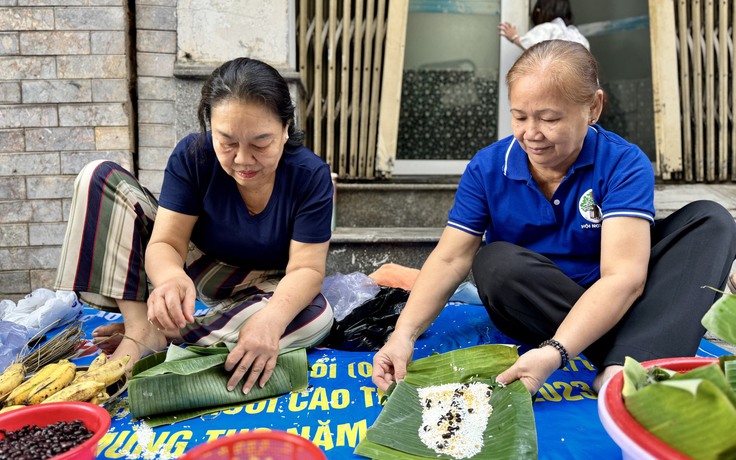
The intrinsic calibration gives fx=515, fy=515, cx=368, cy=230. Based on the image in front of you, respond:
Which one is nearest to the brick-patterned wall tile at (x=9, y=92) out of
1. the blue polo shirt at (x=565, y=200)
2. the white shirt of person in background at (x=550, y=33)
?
the blue polo shirt at (x=565, y=200)

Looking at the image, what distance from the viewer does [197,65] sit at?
3.01m

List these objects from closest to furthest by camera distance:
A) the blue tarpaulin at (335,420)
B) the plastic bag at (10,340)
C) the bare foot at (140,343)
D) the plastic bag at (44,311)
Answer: the blue tarpaulin at (335,420)
the bare foot at (140,343)
the plastic bag at (10,340)
the plastic bag at (44,311)

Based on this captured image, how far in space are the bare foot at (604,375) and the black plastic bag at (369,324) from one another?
791mm

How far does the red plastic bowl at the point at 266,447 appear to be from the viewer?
0.96 meters

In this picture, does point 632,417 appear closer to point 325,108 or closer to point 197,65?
point 197,65

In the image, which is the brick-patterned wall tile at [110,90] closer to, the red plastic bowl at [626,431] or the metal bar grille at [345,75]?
the metal bar grille at [345,75]

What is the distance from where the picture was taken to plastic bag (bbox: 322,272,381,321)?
2.30 metres

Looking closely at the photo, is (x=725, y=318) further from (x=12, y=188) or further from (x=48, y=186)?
(x=12, y=188)

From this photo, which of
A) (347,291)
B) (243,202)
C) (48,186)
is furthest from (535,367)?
(48,186)

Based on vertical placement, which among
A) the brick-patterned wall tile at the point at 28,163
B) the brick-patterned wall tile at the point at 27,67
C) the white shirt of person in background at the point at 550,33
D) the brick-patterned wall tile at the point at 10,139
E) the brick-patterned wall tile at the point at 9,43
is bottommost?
the brick-patterned wall tile at the point at 28,163

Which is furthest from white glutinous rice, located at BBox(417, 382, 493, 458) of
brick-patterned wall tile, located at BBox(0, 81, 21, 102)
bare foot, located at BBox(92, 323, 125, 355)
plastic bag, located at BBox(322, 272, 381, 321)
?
brick-patterned wall tile, located at BBox(0, 81, 21, 102)

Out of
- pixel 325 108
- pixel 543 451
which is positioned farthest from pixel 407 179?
pixel 543 451

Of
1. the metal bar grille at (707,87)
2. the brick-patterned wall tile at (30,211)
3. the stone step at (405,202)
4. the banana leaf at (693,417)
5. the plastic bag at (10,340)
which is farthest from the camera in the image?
the metal bar grille at (707,87)

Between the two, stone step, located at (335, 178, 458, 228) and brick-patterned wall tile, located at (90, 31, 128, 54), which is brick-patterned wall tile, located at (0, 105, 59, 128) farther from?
stone step, located at (335, 178, 458, 228)
